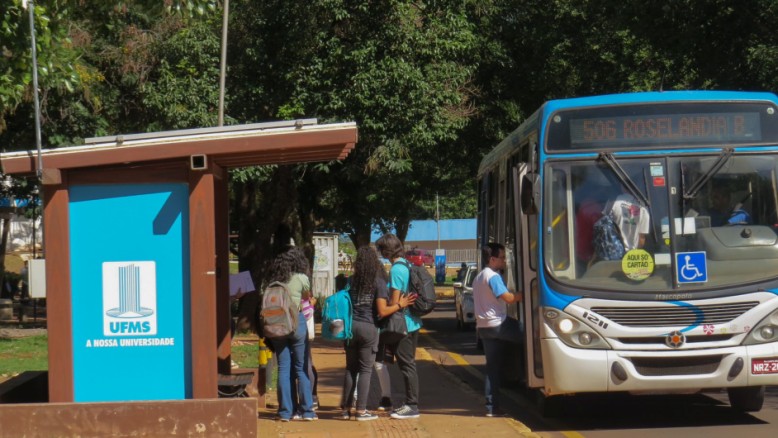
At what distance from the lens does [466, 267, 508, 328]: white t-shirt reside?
1005cm

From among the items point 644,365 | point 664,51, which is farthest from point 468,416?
point 664,51

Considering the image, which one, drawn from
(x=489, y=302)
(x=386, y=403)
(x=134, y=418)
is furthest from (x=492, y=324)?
(x=134, y=418)

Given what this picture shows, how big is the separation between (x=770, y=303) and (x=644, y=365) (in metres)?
1.29

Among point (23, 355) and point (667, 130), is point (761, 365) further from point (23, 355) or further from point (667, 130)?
point (23, 355)

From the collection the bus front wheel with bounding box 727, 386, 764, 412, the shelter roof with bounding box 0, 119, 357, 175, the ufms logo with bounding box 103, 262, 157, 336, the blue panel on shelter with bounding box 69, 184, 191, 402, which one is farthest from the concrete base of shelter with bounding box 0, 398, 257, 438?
the bus front wheel with bounding box 727, 386, 764, 412

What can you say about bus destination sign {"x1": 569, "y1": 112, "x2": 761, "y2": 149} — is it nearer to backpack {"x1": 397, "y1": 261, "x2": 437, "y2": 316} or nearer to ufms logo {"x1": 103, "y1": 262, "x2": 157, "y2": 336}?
backpack {"x1": 397, "y1": 261, "x2": 437, "y2": 316}

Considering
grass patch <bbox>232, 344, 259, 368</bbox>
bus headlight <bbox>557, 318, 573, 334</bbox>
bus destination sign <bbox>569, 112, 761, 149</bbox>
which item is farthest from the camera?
grass patch <bbox>232, 344, 259, 368</bbox>

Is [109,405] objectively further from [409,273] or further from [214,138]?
[409,273]

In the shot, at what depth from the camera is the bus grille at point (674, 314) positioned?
9078 millimetres

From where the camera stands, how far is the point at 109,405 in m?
→ 7.84

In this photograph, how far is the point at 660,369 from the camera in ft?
29.9

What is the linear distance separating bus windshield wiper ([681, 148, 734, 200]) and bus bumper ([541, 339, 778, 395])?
4.83 ft

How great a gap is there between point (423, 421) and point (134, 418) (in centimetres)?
321

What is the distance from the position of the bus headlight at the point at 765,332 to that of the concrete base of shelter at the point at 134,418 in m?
4.58
